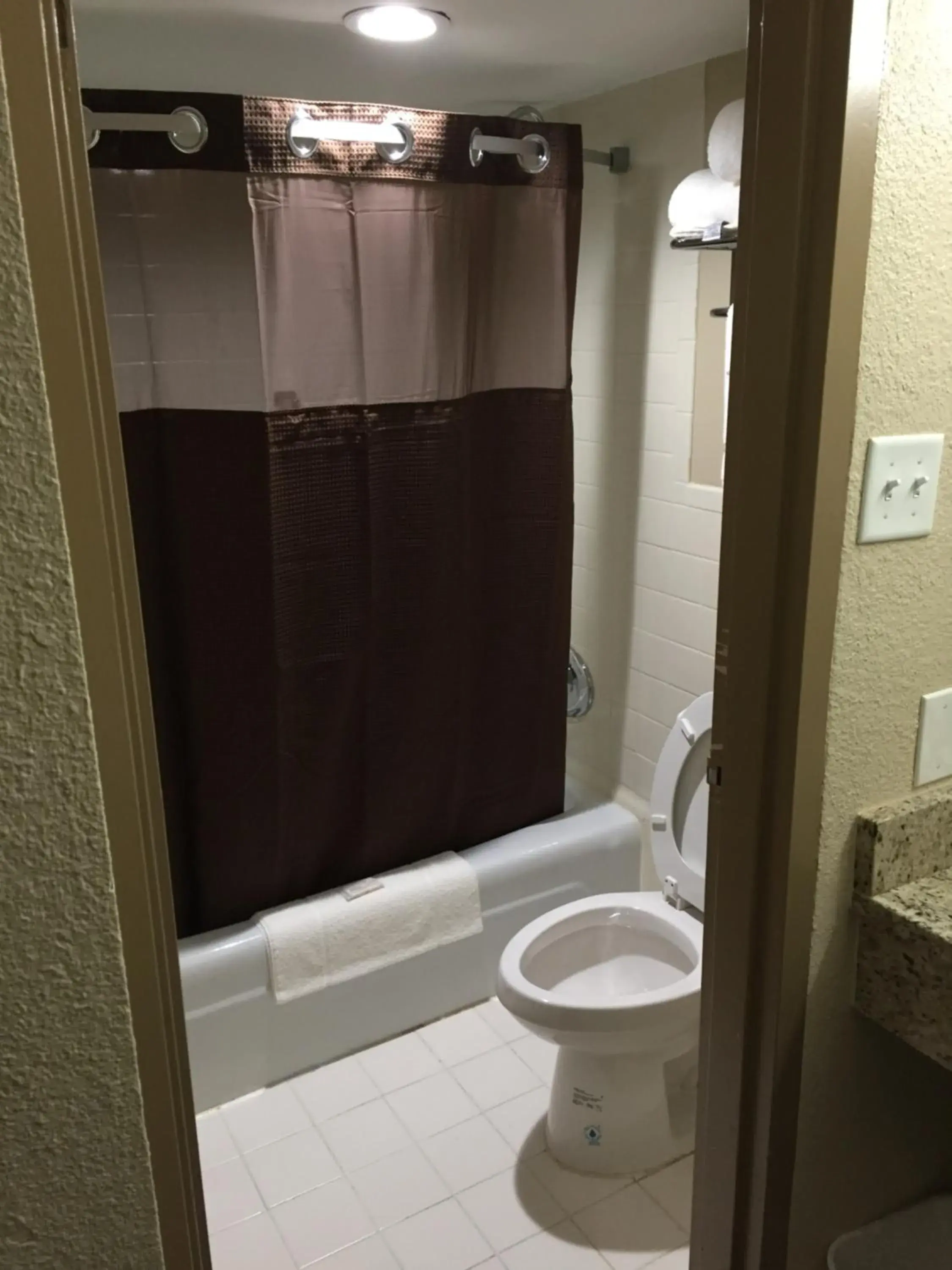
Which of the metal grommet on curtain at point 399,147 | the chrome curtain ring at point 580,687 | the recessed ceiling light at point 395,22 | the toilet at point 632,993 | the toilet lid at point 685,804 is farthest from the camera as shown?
the chrome curtain ring at point 580,687

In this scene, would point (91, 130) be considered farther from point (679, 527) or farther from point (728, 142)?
point (679, 527)

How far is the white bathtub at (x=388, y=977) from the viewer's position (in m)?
2.03

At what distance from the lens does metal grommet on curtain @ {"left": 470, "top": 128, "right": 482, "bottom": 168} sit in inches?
79.0

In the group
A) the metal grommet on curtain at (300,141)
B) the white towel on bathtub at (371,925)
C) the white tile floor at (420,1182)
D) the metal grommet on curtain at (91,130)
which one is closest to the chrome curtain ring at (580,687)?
the white towel on bathtub at (371,925)

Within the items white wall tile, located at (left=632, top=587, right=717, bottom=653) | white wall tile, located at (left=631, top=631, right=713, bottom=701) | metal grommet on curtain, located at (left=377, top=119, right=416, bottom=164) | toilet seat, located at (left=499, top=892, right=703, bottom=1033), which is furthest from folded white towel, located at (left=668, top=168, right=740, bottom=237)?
toilet seat, located at (left=499, top=892, right=703, bottom=1033)

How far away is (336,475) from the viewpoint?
203cm

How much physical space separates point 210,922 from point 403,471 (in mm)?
1050

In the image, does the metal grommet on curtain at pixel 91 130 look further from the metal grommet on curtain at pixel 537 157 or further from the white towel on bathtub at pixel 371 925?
the white towel on bathtub at pixel 371 925

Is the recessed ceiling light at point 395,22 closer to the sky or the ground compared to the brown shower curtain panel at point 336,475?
closer to the sky

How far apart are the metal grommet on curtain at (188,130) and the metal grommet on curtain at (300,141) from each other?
146 millimetres

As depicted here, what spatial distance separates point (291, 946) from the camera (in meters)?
2.07

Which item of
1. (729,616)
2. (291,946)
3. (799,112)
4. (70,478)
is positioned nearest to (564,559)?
(291,946)

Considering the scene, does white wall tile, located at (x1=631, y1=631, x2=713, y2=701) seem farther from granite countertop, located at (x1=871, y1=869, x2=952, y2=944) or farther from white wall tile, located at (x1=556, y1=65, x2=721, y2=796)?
granite countertop, located at (x1=871, y1=869, x2=952, y2=944)

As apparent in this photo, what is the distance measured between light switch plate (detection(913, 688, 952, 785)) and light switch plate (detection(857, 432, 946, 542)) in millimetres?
212
